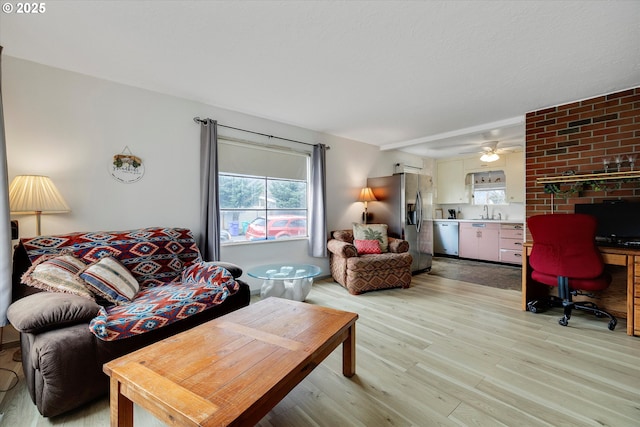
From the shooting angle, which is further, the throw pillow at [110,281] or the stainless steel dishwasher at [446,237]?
the stainless steel dishwasher at [446,237]

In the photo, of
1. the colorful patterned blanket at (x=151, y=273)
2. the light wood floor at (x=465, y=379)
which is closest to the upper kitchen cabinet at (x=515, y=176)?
the light wood floor at (x=465, y=379)

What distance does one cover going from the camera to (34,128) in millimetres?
2266

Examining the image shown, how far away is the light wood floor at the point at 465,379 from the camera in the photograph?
1461 mm

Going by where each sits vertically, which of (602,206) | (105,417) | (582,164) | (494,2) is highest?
(494,2)

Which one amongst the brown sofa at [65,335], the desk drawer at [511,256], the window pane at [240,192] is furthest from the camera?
the desk drawer at [511,256]

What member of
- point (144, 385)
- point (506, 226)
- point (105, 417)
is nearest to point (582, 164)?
point (506, 226)

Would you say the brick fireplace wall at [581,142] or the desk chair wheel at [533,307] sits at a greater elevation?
the brick fireplace wall at [581,142]

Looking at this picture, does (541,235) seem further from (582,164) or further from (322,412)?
(322,412)

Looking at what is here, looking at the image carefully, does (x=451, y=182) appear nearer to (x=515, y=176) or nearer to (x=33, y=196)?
(x=515, y=176)

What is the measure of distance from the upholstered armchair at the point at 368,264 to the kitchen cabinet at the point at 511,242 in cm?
246

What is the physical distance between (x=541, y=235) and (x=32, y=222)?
464cm

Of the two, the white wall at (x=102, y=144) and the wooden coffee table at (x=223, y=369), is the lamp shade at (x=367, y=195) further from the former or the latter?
the wooden coffee table at (x=223, y=369)

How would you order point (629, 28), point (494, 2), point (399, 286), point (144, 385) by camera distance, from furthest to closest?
point (399, 286) → point (629, 28) → point (494, 2) → point (144, 385)

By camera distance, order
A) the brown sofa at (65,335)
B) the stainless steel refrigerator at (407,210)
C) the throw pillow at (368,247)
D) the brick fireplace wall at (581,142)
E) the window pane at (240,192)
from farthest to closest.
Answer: the stainless steel refrigerator at (407,210)
the throw pillow at (368,247)
the window pane at (240,192)
the brick fireplace wall at (581,142)
the brown sofa at (65,335)
